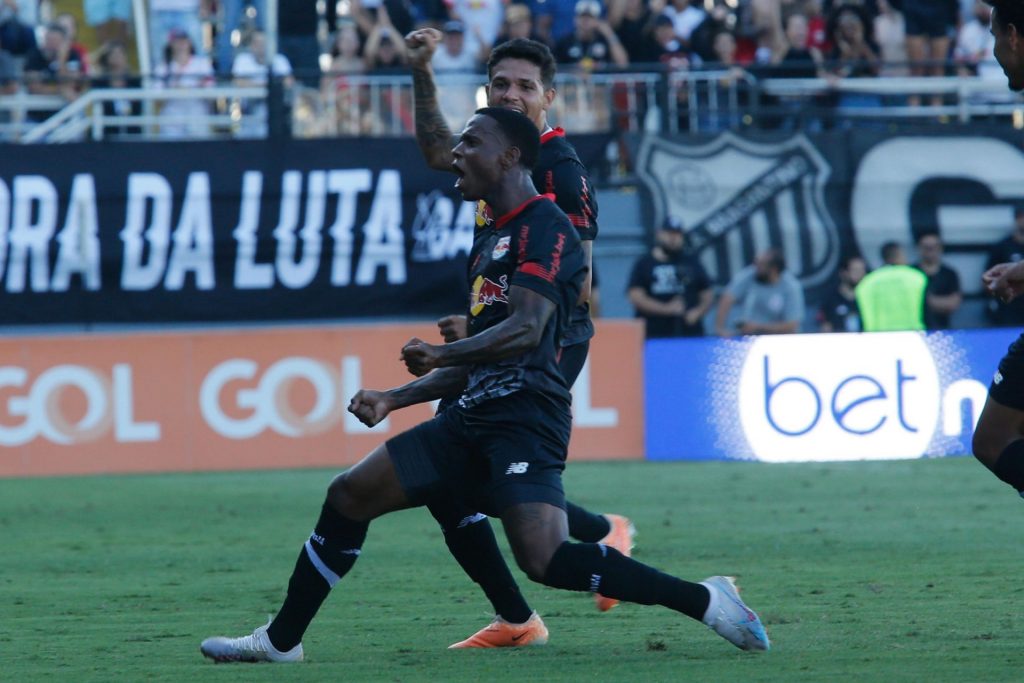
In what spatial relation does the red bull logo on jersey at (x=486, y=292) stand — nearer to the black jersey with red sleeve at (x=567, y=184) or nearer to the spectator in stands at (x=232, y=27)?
the black jersey with red sleeve at (x=567, y=184)

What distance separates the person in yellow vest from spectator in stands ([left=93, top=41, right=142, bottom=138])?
25.6 feet

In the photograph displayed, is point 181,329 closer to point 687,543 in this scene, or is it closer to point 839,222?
point 839,222

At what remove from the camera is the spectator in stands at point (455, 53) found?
17.9 m

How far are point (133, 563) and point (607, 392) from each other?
22.7 ft

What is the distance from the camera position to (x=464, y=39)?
1836cm

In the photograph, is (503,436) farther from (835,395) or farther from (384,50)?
(384,50)

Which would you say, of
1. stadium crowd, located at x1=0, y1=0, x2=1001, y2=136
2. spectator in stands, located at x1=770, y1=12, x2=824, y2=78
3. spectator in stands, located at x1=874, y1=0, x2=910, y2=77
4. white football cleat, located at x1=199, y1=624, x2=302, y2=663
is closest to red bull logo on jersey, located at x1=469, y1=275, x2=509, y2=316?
white football cleat, located at x1=199, y1=624, x2=302, y2=663

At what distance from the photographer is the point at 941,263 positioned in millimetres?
17391

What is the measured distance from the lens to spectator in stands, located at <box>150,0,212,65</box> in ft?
62.7

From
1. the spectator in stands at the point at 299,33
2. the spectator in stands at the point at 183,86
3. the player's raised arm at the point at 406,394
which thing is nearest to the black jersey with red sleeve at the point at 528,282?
the player's raised arm at the point at 406,394

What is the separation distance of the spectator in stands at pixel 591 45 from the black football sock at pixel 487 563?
12.3 m

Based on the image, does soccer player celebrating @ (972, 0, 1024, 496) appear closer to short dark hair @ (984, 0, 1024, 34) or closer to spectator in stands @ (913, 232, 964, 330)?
short dark hair @ (984, 0, 1024, 34)

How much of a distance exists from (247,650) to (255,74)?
11.8 meters

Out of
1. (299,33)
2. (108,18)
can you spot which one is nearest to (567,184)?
(299,33)
